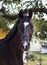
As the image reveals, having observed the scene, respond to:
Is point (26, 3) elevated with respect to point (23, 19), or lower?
lower

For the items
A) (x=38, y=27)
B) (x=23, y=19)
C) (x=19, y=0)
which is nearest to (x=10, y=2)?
(x=19, y=0)

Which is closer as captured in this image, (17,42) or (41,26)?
(17,42)

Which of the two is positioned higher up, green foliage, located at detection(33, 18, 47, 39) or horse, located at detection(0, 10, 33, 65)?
horse, located at detection(0, 10, 33, 65)

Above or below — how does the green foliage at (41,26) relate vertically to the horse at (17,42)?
below

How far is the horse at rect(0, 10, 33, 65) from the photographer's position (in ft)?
18.2

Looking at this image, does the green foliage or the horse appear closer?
the horse

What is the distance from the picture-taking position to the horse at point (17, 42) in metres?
5.55

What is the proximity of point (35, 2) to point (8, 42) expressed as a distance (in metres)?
2.34

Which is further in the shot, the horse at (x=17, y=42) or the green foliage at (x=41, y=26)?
the green foliage at (x=41, y=26)

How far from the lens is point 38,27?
8.00m

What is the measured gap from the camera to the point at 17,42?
18.8ft

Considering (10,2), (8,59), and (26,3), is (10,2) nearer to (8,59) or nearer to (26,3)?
(26,3)

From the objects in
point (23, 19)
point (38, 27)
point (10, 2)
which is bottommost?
point (38, 27)

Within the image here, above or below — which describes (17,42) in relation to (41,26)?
above
